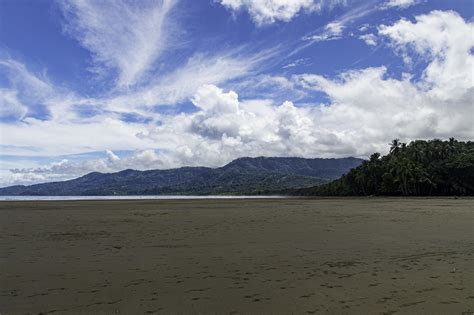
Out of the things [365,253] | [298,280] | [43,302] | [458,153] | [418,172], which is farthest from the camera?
[458,153]

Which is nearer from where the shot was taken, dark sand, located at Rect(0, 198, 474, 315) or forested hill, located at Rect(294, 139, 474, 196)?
dark sand, located at Rect(0, 198, 474, 315)

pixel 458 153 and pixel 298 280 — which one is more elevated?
pixel 458 153

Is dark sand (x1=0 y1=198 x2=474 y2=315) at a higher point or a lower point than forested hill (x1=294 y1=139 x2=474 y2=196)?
lower

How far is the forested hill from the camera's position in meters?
96.0

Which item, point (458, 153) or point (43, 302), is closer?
point (43, 302)

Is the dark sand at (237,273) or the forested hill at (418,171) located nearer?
the dark sand at (237,273)

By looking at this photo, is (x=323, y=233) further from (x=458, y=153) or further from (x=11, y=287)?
(x=458, y=153)

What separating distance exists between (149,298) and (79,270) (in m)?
3.87

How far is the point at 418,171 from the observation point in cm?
9688

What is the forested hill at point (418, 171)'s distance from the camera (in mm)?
96000

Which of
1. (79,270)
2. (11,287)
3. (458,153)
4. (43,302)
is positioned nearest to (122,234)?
(79,270)

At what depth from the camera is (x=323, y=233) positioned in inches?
774

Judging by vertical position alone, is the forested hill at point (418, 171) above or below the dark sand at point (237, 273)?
above

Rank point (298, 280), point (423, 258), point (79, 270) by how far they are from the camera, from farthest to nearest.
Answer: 1. point (423, 258)
2. point (79, 270)
3. point (298, 280)
